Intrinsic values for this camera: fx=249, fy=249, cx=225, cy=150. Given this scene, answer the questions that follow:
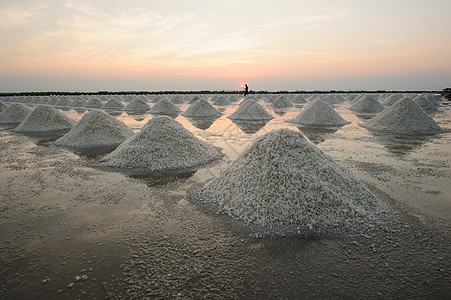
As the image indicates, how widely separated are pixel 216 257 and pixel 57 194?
169 inches

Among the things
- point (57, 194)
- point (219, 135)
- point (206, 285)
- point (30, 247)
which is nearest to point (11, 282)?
point (30, 247)

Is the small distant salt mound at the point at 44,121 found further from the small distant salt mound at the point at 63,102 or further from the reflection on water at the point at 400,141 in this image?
the small distant salt mound at the point at 63,102

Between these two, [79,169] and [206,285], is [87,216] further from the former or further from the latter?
[79,169]

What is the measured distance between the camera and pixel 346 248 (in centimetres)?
369

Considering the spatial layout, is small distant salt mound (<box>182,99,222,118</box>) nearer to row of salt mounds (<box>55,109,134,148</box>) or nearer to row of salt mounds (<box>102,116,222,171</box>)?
row of salt mounds (<box>55,109,134,148</box>)

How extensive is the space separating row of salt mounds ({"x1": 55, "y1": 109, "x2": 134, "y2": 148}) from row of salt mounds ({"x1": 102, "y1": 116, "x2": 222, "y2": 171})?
113 inches

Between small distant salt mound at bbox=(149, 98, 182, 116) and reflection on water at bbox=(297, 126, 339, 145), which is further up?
small distant salt mound at bbox=(149, 98, 182, 116)

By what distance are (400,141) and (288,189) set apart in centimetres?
995

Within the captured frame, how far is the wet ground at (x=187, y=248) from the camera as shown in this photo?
296 cm

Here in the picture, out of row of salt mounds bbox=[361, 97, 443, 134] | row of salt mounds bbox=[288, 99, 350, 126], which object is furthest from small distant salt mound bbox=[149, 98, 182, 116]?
row of salt mounds bbox=[361, 97, 443, 134]

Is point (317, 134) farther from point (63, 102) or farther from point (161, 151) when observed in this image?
point (63, 102)

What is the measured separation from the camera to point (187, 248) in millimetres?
3672

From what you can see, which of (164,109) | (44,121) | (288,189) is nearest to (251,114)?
(164,109)

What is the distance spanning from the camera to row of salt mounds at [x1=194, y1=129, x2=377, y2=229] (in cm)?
439
